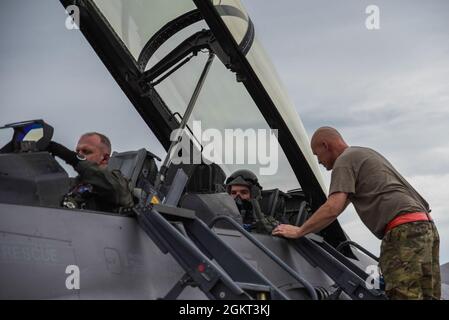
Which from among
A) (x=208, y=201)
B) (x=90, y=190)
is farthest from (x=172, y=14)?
(x=90, y=190)

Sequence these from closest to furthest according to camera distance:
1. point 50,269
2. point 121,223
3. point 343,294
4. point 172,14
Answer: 1. point 50,269
2. point 121,223
3. point 343,294
4. point 172,14

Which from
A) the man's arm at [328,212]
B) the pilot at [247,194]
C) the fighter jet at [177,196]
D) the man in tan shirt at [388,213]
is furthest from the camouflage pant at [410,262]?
the pilot at [247,194]

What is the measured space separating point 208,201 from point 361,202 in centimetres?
114

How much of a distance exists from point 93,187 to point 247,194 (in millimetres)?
2136

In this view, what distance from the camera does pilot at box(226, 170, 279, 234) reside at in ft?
15.8

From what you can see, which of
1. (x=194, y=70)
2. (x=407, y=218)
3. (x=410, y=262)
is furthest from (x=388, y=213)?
(x=194, y=70)

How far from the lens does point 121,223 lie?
9.90 feet

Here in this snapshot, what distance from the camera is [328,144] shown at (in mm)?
3910

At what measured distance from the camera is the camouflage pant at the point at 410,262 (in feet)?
11.1

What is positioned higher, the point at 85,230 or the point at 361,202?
the point at 361,202

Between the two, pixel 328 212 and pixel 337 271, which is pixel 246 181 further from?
pixel 328 212

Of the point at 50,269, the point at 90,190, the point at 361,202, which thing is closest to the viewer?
the point at 50,269

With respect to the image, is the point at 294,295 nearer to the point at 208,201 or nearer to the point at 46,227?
the point at 208,201

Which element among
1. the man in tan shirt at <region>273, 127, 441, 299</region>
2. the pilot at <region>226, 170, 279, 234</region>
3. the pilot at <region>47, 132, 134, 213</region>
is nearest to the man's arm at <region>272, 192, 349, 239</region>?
the man in tan shirt at <region>273, 127, 441, 299</region>
